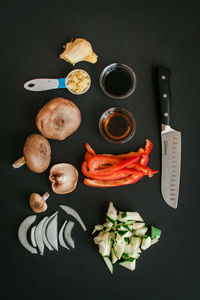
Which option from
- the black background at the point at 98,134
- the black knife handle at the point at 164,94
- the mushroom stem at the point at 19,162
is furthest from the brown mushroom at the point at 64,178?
the black knife handle at the point at 164,94

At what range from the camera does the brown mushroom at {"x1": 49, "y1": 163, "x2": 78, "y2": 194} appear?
219 centimetres

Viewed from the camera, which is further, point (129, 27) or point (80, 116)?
point (129, 27)

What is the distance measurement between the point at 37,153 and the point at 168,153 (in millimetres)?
940

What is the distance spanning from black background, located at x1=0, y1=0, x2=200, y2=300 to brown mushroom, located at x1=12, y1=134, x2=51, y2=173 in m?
0.17

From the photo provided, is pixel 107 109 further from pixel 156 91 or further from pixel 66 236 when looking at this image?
pixel 66 236

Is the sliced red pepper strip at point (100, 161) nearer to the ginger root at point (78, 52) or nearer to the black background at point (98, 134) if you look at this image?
the black background at point (98, 134)

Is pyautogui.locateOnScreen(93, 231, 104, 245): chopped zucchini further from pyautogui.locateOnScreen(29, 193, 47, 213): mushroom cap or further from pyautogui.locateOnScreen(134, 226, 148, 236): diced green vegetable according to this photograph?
pyautogui.locateOnScreen(29, 193, 47, 213): mushroom cap

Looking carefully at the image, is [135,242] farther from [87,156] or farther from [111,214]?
[87,156]

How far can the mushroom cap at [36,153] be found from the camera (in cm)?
202

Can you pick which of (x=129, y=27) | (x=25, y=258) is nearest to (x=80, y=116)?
(x=129, y=27)

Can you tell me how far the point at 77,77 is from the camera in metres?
2.23

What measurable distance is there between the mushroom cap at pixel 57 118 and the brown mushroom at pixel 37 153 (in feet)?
0.27

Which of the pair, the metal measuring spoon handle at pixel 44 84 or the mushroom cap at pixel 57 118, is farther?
the metal measuring spoon handle at pixel 44 84

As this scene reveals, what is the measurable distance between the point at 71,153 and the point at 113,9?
45.8 inches
